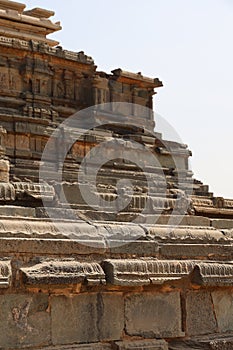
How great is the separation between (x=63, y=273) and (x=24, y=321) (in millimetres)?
404

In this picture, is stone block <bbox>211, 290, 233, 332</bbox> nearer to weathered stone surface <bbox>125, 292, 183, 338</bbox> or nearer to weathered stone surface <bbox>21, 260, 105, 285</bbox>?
weathered stone surface <bbox>125, 292, 183, 338</bbox>

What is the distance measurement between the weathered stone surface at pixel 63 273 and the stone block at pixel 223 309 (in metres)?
1.19

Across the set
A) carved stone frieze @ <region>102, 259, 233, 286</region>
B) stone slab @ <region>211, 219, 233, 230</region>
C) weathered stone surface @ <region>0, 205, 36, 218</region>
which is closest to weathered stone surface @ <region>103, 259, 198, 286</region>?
carved stone frieze @ <region>102, 259, 233, 286</region>

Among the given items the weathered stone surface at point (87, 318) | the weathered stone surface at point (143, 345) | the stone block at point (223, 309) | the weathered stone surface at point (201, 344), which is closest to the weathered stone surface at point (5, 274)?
the weathered stone surface at point (87, 318)

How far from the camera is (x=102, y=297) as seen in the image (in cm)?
500

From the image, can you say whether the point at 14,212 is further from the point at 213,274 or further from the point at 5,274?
the point at 213,274

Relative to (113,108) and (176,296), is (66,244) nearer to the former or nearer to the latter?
(176,296)

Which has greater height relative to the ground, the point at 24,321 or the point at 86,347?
the point at 24,321

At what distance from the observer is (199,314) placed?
18.1ft

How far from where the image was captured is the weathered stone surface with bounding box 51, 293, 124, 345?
4789 millimetres

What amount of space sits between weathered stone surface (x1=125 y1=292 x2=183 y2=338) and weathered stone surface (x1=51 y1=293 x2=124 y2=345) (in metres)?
0.10

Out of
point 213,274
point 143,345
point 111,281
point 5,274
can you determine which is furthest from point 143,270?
point 5,274

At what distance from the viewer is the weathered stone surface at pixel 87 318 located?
479cm

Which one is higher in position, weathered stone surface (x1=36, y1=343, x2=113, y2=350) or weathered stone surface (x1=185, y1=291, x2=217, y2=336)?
weathered stone surface (x1=185, y1=291, x2=217, y2=336)
